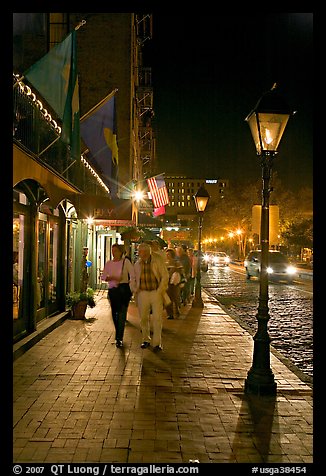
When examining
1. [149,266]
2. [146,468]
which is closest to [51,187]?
[149,266]

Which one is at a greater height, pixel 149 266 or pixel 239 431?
pixel 149 266

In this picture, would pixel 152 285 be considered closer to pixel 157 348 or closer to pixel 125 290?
pixel 125 290

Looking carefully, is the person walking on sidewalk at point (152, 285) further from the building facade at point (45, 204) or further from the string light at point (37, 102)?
the string light at point (37, 102)

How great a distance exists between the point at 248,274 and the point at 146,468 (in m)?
29.6

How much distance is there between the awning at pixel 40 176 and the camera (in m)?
8.44

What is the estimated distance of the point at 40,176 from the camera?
9.94 m

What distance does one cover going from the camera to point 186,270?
17328 mm

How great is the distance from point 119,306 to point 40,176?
2.90 m

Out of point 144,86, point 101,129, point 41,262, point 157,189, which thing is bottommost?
point 41,262

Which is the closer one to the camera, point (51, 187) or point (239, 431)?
point (239, 431)

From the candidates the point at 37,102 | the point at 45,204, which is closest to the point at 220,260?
the point at 45,204

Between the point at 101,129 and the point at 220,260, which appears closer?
the point at 101,129

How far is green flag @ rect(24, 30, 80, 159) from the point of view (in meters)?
8.63
